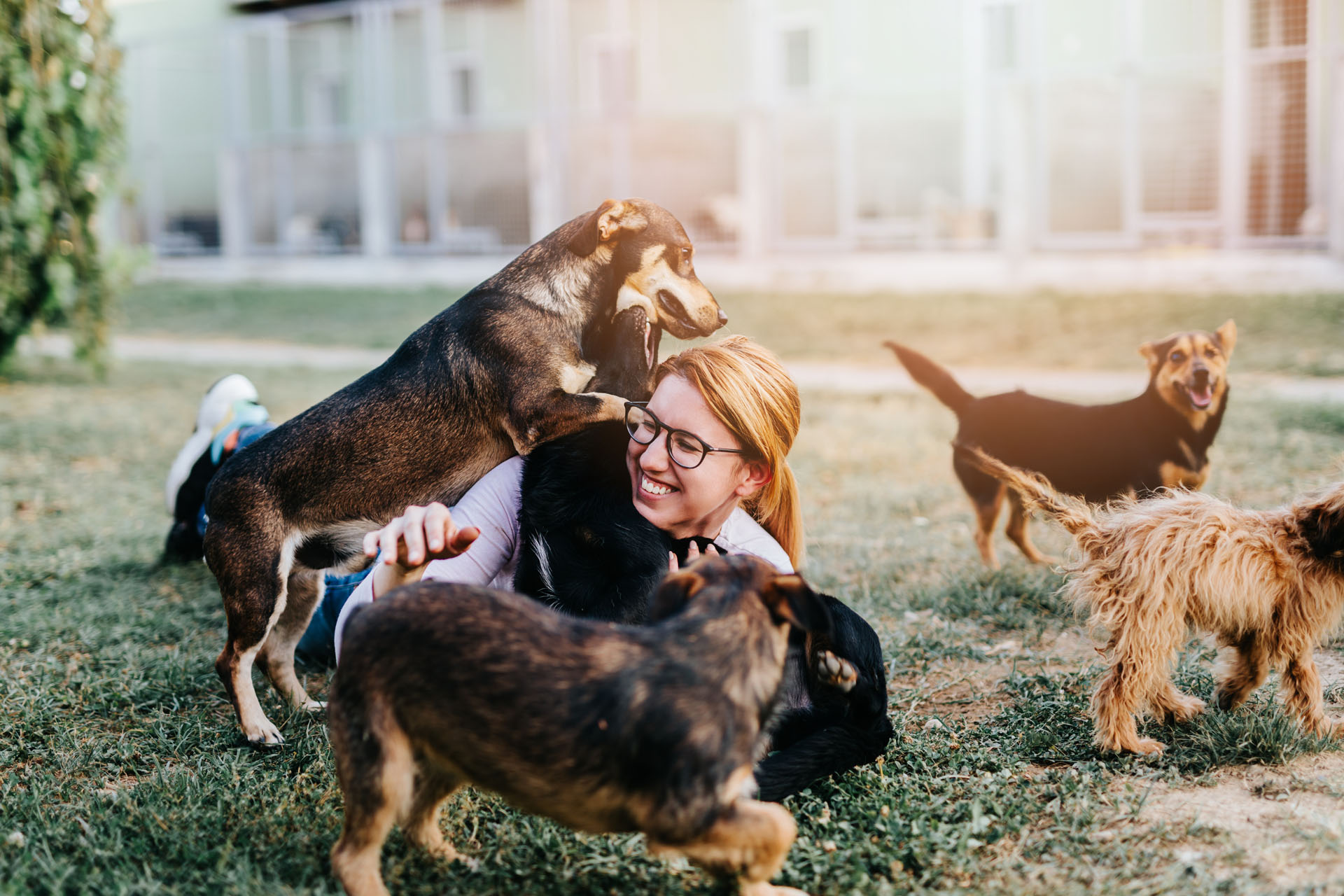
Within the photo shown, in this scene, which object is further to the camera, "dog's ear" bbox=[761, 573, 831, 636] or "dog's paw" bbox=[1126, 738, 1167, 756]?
"dog's paw" bbox=[1126, 738, 1167, 756]

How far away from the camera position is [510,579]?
10.5 ft

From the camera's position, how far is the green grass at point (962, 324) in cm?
1303

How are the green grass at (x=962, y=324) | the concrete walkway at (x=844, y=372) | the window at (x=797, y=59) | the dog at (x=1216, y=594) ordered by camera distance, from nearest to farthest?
the dog at (x=1216, y=594) → the concrete walkway at (x=844, y=372) → the green grass at (x=962, y=324) → the window at (x=797, y=59)

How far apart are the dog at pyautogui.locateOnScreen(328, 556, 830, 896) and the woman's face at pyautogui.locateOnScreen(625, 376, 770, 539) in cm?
69

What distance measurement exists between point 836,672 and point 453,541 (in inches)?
45.1

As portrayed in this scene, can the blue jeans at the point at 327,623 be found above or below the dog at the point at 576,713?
below

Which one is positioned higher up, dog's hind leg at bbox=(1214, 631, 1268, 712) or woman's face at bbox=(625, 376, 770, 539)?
woman's face at bbox=(625, 376, 770, 539)

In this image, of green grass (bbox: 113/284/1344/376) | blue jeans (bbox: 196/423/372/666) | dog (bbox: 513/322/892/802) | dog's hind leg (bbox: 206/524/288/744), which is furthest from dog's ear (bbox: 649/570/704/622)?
green grass (bbox: 113/284/1344/376)

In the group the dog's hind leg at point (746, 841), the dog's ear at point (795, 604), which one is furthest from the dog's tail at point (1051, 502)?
the dog's hind leg at point (746, 841)

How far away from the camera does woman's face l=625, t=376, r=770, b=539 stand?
309cm

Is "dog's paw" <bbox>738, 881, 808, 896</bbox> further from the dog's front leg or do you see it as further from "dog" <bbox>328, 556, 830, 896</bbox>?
the dog's front leg

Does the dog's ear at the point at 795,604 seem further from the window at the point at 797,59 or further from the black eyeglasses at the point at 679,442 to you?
the window at the point at 797,59

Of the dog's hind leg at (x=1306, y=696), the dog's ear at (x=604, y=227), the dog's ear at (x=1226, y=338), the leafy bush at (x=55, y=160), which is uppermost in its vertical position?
the leafy bush at (x=55, y=160)

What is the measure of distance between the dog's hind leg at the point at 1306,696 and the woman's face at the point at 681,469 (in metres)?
1.76
